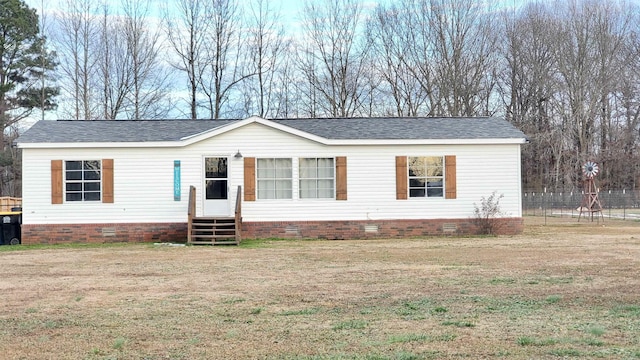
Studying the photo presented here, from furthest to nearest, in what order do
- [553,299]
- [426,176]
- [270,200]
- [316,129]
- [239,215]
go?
[316,129] → [426,176] → [270,200] → [239,215] → [553,299]

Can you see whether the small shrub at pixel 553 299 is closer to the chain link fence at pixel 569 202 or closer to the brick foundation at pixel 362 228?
the brick foundation at pixel 362 228

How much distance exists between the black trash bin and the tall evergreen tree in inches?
767

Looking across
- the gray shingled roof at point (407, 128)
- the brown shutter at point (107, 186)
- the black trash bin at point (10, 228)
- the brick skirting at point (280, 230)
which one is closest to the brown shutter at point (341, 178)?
the gray shingled roof at point (407, 128)

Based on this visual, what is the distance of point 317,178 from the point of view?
65.8ft

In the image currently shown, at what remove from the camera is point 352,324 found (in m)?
7.32

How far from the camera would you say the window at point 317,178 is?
65.7 ft

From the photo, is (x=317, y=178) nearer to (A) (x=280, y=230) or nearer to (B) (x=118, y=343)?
(A) (x=280, y=230)

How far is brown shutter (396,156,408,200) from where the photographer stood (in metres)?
20.0

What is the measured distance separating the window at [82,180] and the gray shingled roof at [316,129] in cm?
69

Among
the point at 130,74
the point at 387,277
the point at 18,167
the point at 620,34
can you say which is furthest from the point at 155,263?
the point at 620,34

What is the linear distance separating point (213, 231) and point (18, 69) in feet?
83.4

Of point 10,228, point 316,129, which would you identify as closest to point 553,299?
point 316,129

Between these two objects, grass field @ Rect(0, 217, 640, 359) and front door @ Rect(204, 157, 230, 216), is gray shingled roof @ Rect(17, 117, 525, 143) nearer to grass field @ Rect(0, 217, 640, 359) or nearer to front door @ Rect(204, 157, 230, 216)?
front door @ Rect(204, 157, 230, 216)

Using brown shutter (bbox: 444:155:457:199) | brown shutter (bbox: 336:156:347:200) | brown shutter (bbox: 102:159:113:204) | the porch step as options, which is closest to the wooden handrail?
the porch step
